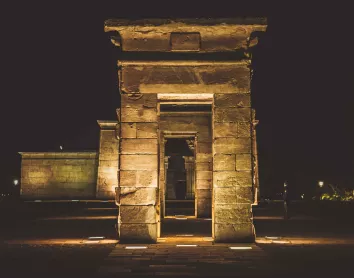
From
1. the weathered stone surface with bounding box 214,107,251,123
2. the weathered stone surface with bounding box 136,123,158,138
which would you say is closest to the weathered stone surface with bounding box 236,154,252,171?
the weathered stone surface with bounding box 214,107,251,123

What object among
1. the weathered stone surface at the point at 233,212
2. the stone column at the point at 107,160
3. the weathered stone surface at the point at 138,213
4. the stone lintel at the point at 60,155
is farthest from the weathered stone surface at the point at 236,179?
the stone lintel at the point at 60,155

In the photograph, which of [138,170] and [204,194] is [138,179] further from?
[204,194]

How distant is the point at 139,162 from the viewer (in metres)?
14.7

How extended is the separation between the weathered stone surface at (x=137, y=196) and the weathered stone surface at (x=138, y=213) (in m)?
0.11

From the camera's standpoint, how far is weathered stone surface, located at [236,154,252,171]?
14750mm

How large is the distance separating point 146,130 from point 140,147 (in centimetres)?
46

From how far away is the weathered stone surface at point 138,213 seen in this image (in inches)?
575

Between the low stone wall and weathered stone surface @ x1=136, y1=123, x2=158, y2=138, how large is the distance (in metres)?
24.6

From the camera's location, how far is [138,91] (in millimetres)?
14797

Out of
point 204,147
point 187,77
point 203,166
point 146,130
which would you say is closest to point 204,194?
point 203,166

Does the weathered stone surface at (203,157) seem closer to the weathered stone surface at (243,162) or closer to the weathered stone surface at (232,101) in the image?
the weathered stone surface at (243,162)

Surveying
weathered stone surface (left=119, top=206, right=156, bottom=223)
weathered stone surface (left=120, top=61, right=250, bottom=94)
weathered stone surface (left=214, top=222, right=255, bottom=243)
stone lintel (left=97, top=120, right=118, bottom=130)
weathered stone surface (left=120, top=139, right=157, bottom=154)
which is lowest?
weathered stone surface (left=214, top=222, right=255, bottom=243)

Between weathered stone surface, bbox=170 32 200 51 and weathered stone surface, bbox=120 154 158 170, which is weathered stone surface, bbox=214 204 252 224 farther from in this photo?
weathered stone surface, bbox=170 32 200 51

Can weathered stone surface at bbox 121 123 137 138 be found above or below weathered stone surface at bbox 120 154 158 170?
above
